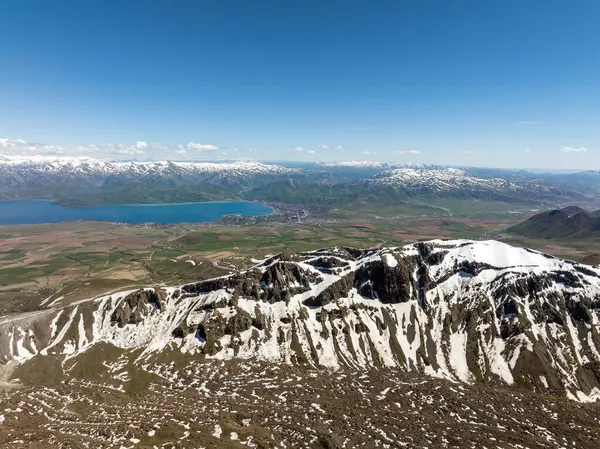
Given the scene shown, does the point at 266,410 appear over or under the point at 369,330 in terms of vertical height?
under

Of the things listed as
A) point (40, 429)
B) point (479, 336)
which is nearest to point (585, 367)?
point (479, 336)

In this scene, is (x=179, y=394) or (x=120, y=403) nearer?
(x=120, y=403)

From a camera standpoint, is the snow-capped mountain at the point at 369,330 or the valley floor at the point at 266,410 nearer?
the valley floor at the point at 266,410

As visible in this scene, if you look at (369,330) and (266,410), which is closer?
(266,410)

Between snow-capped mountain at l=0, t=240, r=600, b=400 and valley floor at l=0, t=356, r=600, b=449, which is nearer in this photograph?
valley floor at l=0, t=356, r=600, b=449

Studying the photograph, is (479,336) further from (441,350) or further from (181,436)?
(181,436)
